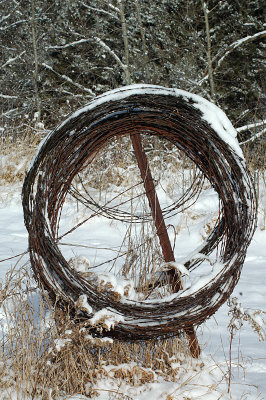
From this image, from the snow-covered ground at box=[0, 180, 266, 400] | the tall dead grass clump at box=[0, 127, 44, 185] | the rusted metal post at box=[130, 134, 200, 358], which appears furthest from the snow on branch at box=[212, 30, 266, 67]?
the rusted metal post at box=[130, 134, 200, 358]

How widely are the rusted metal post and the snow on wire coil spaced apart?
0.13m

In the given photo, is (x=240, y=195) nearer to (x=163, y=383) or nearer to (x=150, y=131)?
(x=150, y=131)

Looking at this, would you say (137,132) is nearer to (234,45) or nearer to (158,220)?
(158,220)

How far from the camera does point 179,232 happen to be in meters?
4.46

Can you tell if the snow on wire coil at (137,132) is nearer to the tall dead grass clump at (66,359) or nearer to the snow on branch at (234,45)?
the tall dead grass clump at (66,359)

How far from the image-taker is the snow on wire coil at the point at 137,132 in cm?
180

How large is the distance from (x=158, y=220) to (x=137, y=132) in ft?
1.50

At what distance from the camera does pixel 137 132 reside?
6.82ft

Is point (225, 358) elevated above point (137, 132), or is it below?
below

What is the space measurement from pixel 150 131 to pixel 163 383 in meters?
1.22

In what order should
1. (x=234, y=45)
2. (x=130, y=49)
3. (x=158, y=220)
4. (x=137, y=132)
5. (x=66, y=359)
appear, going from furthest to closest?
(x=130, y=49) → (x=234, y=45) → (x=158, y=220) → (x=137, y=132) → (x=66, y=359)

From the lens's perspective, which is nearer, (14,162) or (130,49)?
(14,162)

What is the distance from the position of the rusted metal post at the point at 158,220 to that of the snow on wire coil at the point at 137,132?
130 millimetres

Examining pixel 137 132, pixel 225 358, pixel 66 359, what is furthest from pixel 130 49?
pixel 66 359
